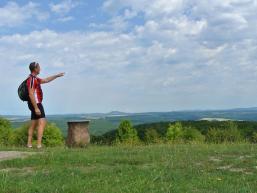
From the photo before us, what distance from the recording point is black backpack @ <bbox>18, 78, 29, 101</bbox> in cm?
1285

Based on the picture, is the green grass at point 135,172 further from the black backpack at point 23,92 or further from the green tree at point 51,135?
the green tree at point 51,135

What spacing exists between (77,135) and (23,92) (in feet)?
8.07

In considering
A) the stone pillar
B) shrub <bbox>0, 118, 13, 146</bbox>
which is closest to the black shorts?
the stone pillar

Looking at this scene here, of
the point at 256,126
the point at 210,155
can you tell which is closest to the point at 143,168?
the point at 210,155

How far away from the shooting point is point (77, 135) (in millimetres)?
14648

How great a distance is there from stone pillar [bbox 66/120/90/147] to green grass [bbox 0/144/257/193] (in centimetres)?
262

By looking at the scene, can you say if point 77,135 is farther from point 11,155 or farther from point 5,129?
point 5,129

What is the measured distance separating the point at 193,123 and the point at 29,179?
50.6 metres

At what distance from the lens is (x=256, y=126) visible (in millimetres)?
54312

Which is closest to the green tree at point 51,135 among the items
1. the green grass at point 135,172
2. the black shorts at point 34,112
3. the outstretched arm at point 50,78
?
the black shorts at point 34,112

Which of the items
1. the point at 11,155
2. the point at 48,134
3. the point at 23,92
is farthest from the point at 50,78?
the point at 48,134

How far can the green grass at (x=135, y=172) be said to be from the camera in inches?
293

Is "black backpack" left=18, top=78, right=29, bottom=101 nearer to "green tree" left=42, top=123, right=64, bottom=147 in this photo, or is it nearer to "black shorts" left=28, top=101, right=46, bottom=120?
"black shorts" left=28, top=101, right=46, bottom=120

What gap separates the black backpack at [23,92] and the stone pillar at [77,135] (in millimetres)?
2263
